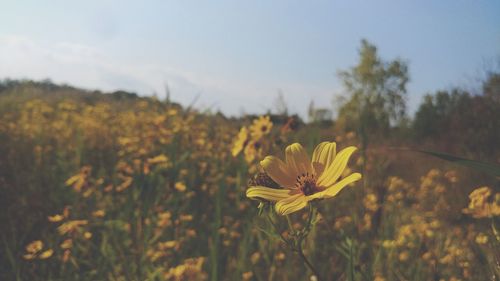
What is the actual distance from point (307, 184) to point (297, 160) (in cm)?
5

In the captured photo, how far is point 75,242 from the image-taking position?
6.81ft

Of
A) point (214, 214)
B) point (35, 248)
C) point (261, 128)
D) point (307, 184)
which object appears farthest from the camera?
point (214, 214)

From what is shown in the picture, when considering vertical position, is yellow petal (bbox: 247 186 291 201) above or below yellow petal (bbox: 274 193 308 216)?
above

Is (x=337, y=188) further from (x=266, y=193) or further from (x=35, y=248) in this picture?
(x=35, y=248)

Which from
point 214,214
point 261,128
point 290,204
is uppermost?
point 261,128

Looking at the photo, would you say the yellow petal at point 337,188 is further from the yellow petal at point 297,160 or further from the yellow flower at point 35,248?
the yellow flower at point 35,248

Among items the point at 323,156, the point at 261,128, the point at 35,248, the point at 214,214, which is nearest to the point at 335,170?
the point at 323,156

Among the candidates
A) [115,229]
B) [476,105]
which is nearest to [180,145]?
[115,229]

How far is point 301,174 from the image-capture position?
2.96 ft

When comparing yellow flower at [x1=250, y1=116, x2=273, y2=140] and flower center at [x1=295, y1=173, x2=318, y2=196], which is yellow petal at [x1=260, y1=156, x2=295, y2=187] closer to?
flower center at [x1=295, y1=173, x2=318, y2=196]

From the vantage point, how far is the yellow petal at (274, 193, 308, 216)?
2.45ft

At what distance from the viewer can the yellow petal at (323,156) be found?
862 millimetres

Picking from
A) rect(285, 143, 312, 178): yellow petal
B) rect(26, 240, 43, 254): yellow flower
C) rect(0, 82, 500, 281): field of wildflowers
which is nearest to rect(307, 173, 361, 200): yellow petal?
rect(0, 82, 500, 281): field of wildflowers

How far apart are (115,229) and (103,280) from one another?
19.5 inches
